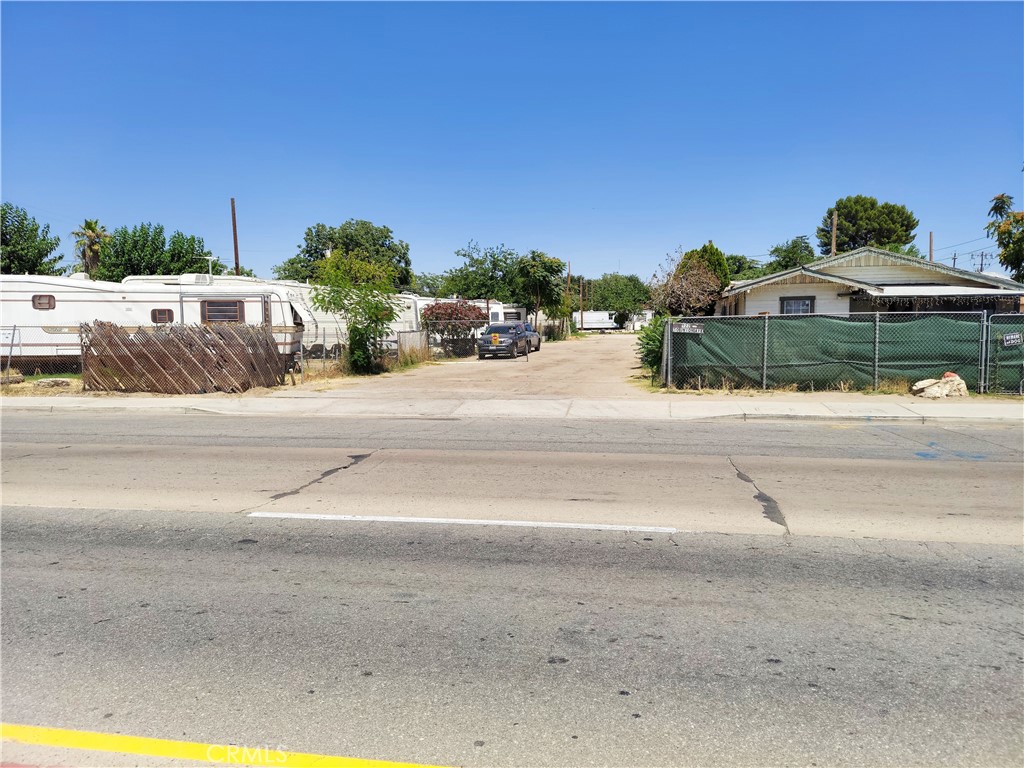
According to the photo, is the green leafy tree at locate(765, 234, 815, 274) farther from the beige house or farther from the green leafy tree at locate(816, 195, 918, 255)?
the beige house

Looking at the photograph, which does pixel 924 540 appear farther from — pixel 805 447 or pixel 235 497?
pixel 235 497

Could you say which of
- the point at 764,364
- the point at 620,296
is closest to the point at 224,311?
the point at 764,364

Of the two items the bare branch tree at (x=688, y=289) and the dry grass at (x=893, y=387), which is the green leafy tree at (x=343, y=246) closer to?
the bare branch tree at (x=688, y=289)

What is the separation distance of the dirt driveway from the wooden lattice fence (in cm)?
230

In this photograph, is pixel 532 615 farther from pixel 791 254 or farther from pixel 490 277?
pixel 791 254

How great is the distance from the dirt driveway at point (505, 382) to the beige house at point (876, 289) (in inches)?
226

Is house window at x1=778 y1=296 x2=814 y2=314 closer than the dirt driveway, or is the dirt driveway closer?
the dirt driveway

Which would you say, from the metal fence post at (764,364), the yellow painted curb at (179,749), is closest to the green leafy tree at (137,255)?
the metal fence post at (764,364)

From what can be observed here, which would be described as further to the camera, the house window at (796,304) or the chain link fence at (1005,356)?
the house window at (796,304)

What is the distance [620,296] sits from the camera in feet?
322

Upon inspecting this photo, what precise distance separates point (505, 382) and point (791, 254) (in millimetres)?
61232

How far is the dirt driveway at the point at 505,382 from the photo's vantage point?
1798cm

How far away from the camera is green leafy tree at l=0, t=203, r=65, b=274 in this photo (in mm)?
34781

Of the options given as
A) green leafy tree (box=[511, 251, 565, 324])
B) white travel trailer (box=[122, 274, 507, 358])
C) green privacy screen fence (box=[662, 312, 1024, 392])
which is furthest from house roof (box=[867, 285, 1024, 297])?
green leafy tree (box=[511, 251, 565, 324])
